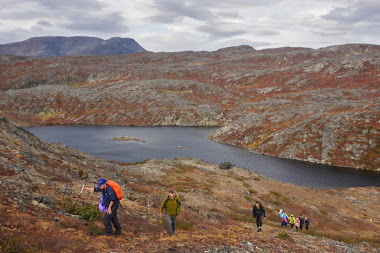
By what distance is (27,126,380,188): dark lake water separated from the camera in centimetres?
6938

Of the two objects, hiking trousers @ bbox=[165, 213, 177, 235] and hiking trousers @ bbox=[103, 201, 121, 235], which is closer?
hiking trousers @ bbox=[103, 201, 121, 235]

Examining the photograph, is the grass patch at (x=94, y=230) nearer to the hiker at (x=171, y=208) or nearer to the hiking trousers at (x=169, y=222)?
the hiker at (x=171, y=208)

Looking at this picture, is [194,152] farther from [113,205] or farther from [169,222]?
[113,205]

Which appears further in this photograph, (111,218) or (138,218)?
(138,218)

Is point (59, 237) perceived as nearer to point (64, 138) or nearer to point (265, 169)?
point (265, 169)

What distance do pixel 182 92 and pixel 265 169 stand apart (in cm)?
12910

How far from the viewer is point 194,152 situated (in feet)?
300

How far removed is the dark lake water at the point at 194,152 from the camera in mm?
69375

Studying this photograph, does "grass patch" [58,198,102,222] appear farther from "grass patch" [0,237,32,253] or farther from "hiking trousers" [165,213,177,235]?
"grass patch" [0,237,32,253]

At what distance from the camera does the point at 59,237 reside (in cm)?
1228

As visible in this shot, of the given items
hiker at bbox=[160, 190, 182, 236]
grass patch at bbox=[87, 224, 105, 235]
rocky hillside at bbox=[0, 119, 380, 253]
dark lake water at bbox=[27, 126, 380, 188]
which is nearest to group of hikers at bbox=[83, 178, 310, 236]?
hiker at bbox=[160, 190, 182, 236]

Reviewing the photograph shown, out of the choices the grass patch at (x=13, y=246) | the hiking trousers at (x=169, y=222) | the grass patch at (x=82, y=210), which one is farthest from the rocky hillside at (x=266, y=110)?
the grass patch at (x=13, y=246)

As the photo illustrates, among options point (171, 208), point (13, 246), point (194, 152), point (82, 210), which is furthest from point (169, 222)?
point (194, 152)

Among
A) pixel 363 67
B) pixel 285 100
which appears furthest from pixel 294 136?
pixel 363 67
